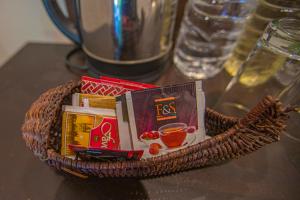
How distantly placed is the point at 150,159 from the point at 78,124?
0.12 meters

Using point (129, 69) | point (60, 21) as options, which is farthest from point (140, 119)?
point (60, 21)

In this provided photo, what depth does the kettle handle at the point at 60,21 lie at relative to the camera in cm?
51

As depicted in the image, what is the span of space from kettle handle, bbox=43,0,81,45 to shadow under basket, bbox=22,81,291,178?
0.25 m

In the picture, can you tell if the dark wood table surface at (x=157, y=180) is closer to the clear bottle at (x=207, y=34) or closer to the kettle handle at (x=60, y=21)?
the kettle handle at (x=60, y=21)

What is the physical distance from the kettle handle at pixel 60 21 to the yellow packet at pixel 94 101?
0.83ft

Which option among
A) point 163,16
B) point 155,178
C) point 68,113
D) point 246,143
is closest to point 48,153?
point 68,113

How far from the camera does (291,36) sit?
0.41 meters

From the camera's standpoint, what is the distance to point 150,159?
1.02 feet

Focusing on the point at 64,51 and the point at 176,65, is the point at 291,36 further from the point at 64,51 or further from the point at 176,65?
the point at 64,51

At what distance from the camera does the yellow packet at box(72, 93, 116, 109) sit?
14.1 inches

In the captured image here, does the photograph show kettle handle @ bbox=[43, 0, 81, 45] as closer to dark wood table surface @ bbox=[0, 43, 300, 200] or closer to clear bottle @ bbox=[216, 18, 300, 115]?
dark wood table surface @ bbox=[0, 43, 300, 200]

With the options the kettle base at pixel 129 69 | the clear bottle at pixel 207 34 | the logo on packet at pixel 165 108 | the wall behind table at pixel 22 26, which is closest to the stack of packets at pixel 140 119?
the logo on packet at pixel 165 108

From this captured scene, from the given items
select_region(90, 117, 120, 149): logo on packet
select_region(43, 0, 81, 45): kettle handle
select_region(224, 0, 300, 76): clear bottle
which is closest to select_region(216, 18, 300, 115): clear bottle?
select_region(224, 0, 300, 76): clear bottle

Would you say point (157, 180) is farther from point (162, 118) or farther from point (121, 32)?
point (121, 32)
